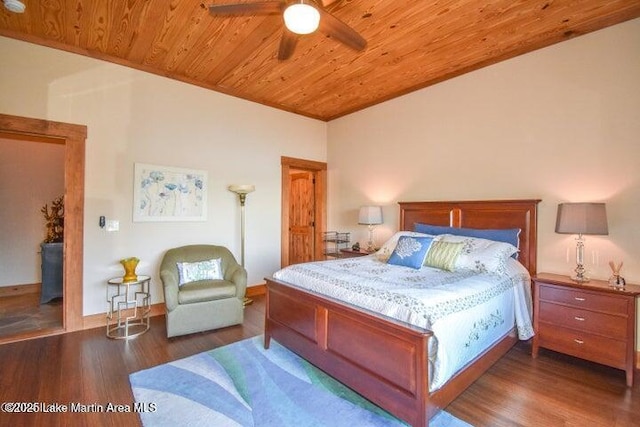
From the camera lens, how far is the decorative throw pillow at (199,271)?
11.5 ft

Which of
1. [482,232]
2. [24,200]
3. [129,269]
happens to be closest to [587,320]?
[482,232]

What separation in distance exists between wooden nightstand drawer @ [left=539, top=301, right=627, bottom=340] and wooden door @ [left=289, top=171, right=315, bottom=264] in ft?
12.1

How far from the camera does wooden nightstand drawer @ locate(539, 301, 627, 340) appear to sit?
238 centimetres

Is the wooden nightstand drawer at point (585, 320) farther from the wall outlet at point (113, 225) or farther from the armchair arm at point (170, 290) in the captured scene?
the wall outlet at point (113, 225)

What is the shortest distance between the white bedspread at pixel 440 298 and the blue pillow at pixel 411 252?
95mm

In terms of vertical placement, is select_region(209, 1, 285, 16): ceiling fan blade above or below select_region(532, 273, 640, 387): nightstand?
above

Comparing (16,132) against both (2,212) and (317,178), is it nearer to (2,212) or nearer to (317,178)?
(2,212)

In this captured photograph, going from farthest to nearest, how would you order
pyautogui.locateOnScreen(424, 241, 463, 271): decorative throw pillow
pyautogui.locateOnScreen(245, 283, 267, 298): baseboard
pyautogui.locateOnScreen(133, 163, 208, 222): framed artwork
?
pyautogui.locateOnScreen(245, 283, 267, 298): baseboard, pyautogui.locateOnScreen(133, 163, 208, 222): framed artwork, pyautogui.locateOnScreen(424, 241, 463, 271): decorative throw pillow

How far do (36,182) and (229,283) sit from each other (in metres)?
4.09

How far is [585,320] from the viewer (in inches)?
99.3

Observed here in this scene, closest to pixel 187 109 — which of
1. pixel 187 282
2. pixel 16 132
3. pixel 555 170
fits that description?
pixel 16 132

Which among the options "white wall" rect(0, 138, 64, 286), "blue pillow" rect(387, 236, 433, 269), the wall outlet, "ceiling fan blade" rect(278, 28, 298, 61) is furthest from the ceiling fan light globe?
"white wall" rect(0, 138, 64, 286)

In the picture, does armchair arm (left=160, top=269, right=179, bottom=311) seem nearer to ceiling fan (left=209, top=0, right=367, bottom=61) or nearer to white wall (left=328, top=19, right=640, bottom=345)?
ceiling fan (left=209, top=0, right=367, bottom=61)

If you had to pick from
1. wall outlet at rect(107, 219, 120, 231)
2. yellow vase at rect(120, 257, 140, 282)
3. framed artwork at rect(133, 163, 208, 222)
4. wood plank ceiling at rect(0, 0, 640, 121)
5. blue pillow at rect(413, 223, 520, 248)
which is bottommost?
yellow vase at rect(120, 257, 140, 282)
